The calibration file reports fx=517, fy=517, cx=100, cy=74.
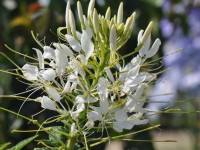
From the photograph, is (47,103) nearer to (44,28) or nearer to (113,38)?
(113,38)

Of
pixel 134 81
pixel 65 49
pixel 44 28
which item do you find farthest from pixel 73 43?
pixel 44 28

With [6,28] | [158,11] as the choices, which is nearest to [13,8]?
[6,28]

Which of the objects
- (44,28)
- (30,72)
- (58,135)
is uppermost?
(44,28)

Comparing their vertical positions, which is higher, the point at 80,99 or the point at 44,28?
the point at 44,28

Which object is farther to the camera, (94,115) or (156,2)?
(156,2)

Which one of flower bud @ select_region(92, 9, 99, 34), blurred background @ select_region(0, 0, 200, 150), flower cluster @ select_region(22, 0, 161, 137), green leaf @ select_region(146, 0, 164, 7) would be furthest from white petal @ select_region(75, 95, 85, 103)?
green leaf @ select_region(146, 0, 164, 7)

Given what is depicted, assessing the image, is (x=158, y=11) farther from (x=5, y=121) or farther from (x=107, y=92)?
(x=107, y=92)
